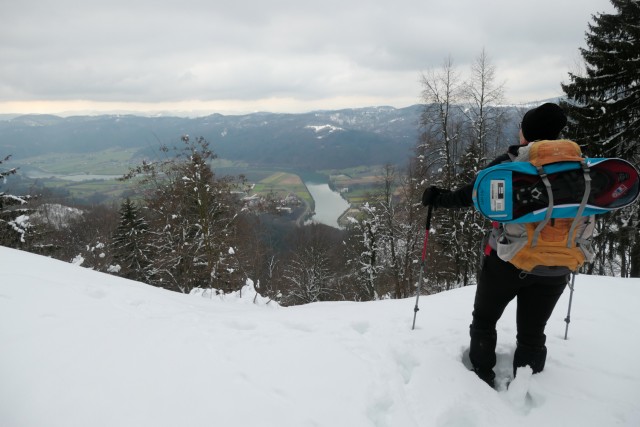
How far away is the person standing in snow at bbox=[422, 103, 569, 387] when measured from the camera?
8.29 feet

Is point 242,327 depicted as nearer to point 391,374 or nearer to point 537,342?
point 391,374

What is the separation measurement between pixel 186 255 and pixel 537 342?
14.1m

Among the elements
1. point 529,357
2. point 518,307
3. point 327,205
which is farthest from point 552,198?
point 327,205

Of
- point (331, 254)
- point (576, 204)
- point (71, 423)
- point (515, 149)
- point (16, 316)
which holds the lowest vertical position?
point (331, 254)

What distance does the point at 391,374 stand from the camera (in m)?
2.98

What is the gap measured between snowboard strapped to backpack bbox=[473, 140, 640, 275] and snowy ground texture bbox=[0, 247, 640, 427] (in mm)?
1064

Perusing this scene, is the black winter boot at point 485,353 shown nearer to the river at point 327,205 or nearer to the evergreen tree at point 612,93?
the evergreen tree at point 612,93

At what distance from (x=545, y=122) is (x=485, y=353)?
186cm

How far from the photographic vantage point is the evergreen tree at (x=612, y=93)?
1092 cm

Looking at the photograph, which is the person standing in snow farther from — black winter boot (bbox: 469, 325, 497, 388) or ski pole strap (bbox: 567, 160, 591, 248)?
ski pole strap (bbox: 567, 160, 591, 248)

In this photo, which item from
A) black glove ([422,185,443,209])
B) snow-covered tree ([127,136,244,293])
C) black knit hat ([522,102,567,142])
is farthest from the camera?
snow-covered tree ([127,136,244,293])

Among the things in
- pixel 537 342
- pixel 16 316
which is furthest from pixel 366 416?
pixel 16 316

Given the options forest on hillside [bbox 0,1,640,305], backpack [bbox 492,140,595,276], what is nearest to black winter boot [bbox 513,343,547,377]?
backpack [bbox 492,140,595,276]

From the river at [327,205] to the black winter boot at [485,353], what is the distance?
191 ft
